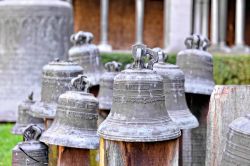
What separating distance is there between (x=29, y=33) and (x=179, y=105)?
4860 millimetres

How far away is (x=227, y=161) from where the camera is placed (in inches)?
97.5

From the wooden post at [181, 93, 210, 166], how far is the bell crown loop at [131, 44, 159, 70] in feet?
3.86

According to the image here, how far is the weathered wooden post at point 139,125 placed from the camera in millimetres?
2650

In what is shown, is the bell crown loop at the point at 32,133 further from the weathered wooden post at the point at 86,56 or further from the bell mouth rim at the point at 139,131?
the weathered wooden post at the point at 86,56

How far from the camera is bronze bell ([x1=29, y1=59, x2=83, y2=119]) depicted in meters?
3.86

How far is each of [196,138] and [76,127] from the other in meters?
1.45

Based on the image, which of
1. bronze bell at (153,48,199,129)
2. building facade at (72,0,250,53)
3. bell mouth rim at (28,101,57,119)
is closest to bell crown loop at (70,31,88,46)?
bell mouth rim at (28,101,57,119)

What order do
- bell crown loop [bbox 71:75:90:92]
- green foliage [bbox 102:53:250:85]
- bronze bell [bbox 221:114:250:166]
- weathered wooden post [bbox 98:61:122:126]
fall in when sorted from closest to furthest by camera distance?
bronze bell [bbox 221:114:250:166]
bell crown loop [bbox 71:75:90:92]
weathered wooden post [bbox 98:61:122:126]
green foliage [bbox 102:53:250:85]

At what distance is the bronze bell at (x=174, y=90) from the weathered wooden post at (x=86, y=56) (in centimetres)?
126

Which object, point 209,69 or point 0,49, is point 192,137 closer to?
point 209,69

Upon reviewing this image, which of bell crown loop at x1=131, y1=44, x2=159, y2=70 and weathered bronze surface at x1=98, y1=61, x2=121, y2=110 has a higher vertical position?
bell crown loop at x1=131, y1=44, x2=159, y2=70

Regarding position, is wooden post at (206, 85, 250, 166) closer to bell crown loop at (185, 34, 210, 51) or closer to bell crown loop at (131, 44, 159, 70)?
bell crown loop at (131, 44, 159, 70)

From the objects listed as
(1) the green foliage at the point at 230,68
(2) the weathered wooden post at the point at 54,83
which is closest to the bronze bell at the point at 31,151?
(2) the weathered wooden post at the point at 54,83

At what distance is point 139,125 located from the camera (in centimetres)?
268
